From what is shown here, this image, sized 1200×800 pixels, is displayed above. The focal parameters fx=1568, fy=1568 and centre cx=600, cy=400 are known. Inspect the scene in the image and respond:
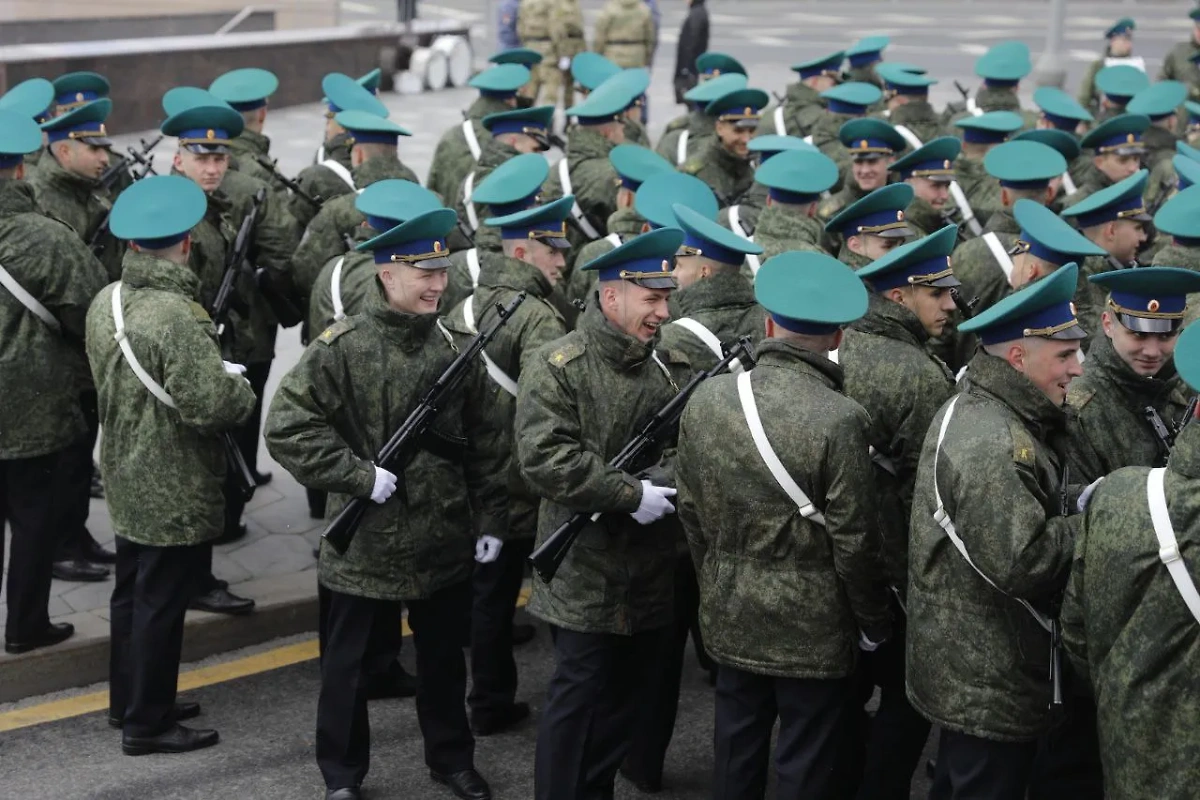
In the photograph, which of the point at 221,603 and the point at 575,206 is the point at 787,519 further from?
the point at 575,206

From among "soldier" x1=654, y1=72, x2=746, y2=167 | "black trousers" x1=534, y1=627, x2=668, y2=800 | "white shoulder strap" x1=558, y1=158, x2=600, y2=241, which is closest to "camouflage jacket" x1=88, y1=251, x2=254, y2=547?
"black trousers" x1=534, y1=627, x2=668, y2=800

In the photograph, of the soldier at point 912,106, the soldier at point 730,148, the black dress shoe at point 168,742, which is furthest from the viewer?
the soldier at point 912,106

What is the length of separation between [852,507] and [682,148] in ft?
22.1

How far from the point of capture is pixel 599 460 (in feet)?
16.9

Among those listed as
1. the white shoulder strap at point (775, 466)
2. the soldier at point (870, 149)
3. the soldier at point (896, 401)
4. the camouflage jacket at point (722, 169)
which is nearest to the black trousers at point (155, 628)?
the white shoulder strap at point (775, 466)

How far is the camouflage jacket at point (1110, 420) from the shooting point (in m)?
5.13

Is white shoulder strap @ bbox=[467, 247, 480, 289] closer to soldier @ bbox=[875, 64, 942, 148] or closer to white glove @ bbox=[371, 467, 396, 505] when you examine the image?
white glove @ bbox=[371, 467, 396, 505]

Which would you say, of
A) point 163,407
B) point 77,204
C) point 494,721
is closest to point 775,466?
point 494,721

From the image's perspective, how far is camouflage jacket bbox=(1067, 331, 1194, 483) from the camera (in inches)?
202

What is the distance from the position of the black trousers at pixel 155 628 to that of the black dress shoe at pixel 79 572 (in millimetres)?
1397

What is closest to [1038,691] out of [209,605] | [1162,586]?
[1162,586]

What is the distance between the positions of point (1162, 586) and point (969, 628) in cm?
67

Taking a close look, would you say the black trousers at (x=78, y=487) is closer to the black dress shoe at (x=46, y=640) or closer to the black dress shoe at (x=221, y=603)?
the black dress shoe at (x=46, y=640)

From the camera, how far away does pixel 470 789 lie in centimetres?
571
